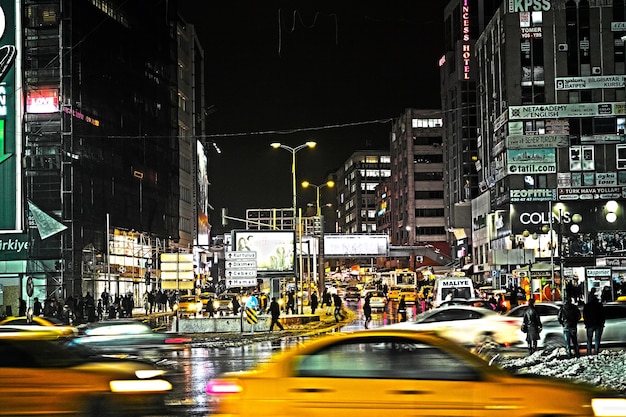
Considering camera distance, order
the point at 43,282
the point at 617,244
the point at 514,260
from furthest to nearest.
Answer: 1. the point at 617,244
2. the point at 43,282
3. the point at 514,260

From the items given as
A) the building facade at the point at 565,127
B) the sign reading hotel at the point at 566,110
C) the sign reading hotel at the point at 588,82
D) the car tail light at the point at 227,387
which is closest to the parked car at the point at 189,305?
the building facade at the point at 565,127

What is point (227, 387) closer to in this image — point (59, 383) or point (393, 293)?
point (59, 383)

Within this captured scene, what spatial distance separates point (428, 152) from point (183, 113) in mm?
52244

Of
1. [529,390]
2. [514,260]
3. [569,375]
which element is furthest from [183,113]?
[529,390]

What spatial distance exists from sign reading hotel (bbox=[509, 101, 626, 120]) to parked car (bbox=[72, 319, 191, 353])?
66.4 m

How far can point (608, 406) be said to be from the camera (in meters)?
10.1

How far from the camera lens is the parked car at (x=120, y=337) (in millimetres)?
23141

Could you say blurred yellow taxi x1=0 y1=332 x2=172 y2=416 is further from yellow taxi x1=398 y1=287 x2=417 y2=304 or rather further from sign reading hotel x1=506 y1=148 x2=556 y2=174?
sign reading hotel x1=506 y1=148 x2=556 y2=174

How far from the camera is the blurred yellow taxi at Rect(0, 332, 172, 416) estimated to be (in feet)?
38.0

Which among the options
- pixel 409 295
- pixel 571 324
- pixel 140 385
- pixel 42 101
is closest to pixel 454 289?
pixel 571 324

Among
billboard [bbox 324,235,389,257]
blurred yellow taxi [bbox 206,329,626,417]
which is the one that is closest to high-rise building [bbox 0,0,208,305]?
billboard [bbox 324,235,389,257]

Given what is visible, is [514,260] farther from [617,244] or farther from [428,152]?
[428,152]

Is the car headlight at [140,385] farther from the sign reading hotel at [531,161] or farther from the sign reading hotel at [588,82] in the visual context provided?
the sign reading hotel at [588,82]

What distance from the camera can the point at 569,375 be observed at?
17.9m
